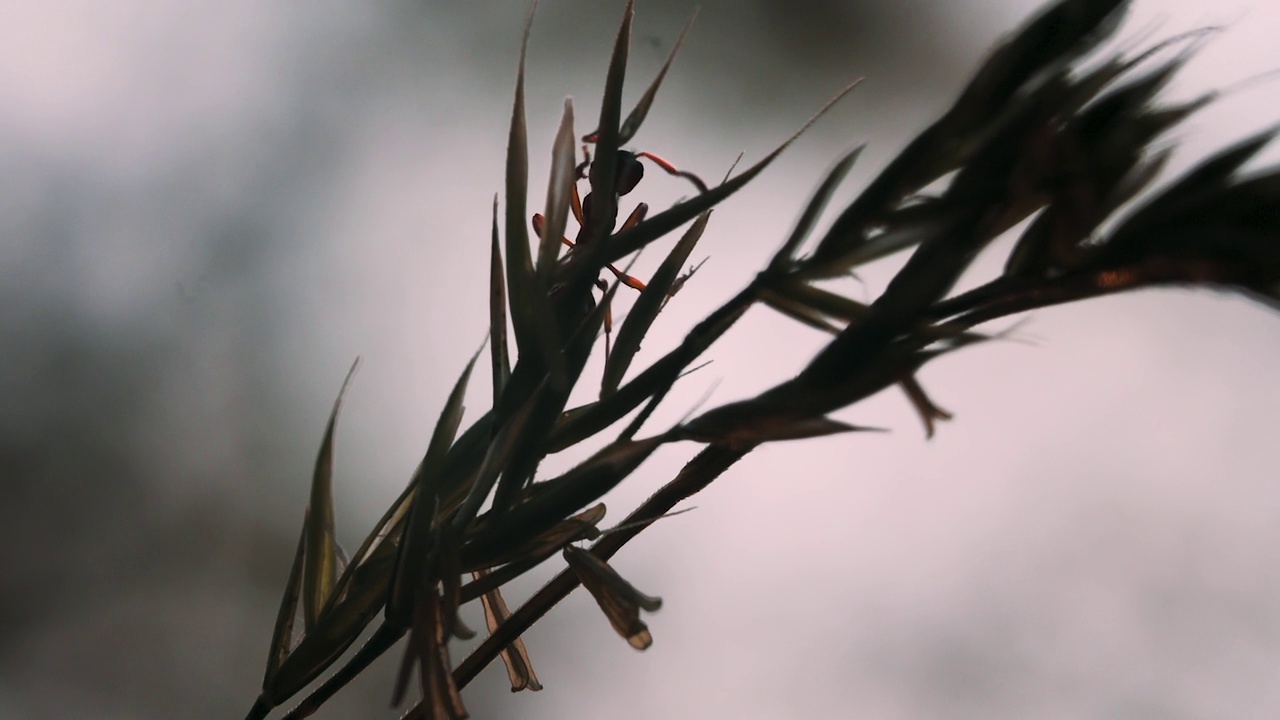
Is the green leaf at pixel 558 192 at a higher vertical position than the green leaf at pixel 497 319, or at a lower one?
higher

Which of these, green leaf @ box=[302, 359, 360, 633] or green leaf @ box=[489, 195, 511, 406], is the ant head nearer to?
green leaf @ box=[489, 195, 511, 406]

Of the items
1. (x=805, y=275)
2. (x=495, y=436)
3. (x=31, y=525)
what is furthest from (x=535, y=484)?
(x=31, y=525)

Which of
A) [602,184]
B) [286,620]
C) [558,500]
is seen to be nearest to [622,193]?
[602,184]

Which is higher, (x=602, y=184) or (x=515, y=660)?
(x=602, y=184)

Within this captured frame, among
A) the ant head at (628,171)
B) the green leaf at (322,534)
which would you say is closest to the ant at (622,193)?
the ant head at (628,171)

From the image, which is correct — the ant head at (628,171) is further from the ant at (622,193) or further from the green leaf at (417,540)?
the green leaf at (417,540)

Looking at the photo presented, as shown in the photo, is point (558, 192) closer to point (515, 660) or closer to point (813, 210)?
point (813, 210)

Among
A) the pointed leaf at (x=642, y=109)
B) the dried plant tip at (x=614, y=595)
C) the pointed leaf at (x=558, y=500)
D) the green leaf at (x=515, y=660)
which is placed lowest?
the green leaf at (x=515, y=660)

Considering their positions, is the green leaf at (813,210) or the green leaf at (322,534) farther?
the green leaf at (322,534)
